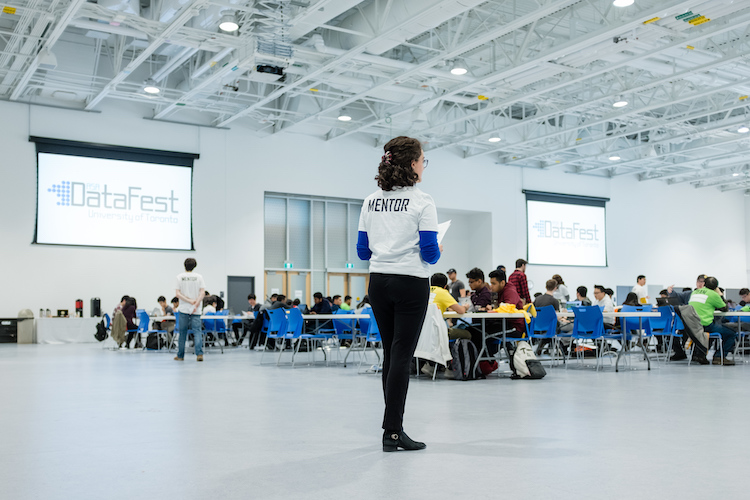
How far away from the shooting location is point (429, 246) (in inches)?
133

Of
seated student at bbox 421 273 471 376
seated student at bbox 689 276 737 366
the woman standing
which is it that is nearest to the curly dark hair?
the woman standing

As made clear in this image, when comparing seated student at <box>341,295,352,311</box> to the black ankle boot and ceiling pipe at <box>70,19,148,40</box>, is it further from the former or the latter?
the black ankle boot

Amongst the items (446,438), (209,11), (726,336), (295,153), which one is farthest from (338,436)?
(295,153)

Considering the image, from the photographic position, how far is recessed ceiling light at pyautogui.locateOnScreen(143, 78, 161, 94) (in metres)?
15.1

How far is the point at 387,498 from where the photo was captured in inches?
95.5

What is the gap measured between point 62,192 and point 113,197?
44.1 inches

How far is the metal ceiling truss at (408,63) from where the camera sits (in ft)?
37.0

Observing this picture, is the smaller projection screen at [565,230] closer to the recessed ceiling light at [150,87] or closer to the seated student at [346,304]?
the seated student at [346,304]

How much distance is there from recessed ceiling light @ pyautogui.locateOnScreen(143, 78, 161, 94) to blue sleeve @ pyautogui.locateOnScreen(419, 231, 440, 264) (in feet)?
43.1

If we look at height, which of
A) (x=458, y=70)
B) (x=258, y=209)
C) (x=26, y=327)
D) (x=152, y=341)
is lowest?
(x=152, y=341)

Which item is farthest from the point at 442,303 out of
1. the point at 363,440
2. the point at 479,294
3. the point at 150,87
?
the point at 150,87

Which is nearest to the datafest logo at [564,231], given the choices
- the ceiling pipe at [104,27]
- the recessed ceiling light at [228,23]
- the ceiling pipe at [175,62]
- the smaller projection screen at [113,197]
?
the smaller projection screen at [113,197]

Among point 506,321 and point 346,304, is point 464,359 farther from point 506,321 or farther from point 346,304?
point 346,304

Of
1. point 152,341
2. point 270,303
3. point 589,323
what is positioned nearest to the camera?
point 589,323
